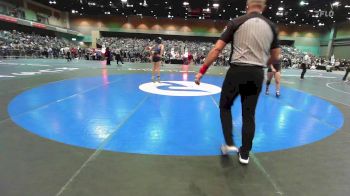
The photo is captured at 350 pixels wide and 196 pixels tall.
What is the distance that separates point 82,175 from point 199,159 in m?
1.23

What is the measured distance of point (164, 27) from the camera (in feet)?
161

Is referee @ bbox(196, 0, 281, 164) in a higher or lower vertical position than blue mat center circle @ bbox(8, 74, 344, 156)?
higher

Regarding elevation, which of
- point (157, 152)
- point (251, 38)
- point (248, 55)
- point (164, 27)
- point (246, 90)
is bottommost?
point (157, 152)

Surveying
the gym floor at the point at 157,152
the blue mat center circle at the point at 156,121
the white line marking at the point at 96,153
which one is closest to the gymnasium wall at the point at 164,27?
the blue mat center circle at the point at 156,121

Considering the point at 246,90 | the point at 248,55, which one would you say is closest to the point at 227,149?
the point at 246,90

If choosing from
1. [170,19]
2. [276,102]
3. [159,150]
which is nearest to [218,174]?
[159,150]

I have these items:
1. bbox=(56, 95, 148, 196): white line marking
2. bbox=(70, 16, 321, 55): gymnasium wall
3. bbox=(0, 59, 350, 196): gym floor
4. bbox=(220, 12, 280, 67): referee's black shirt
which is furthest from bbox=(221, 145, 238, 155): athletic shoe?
bbox=(70, 16, 321, 55): gymnasium wall

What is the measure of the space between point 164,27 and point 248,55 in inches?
1899

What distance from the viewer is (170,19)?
4872 centimetres

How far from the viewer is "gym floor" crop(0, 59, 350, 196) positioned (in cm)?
229

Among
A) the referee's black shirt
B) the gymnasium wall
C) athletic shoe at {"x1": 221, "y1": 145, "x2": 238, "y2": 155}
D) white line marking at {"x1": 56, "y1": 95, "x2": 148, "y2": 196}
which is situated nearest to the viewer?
white line marking at {"x1": 56, "y1": 95, "x2": 148, "y2": 196}

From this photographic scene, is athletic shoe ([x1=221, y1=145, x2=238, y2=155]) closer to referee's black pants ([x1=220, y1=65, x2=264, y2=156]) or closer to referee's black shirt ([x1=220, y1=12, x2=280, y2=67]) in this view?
referee's black pants ([x1=220, y1=65, x2=264, y2=156])

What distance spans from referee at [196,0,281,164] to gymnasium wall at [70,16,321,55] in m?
47.4

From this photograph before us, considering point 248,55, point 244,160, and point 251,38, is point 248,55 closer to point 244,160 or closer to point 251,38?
point 251,38
